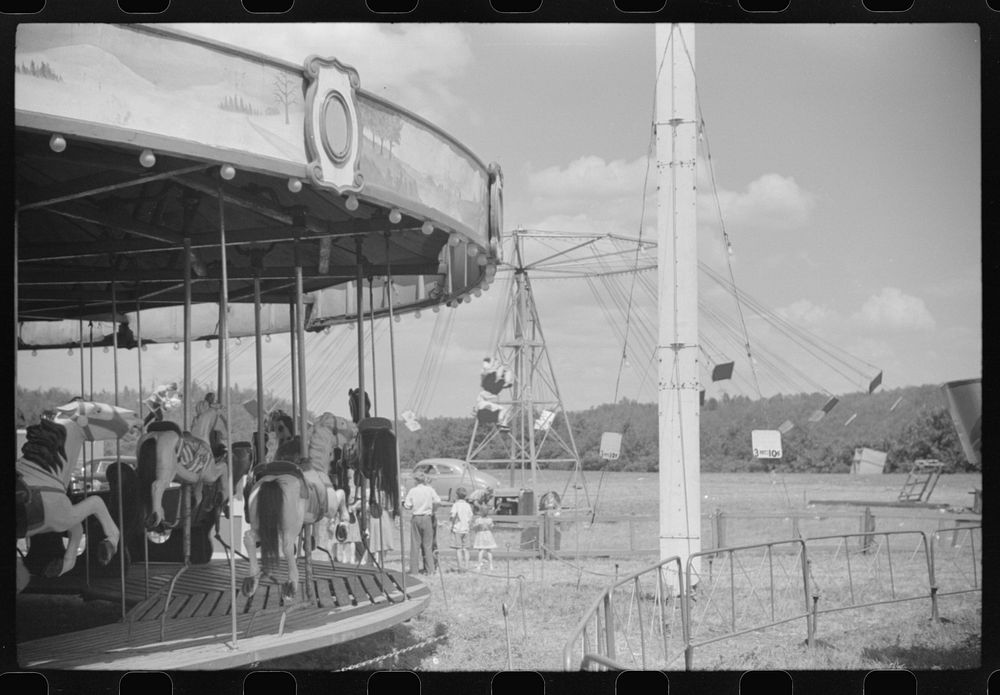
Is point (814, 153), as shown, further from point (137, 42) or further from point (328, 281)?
point (137, 42)

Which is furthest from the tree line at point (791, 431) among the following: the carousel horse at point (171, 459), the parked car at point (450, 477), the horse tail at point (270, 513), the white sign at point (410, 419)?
the horse tail at point (270, 513)

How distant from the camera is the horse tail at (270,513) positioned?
6020mm

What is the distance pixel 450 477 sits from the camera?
10.5m

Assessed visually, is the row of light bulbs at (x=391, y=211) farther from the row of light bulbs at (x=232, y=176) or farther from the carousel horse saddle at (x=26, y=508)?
the carousel horse saddle at (x=26, y=508)

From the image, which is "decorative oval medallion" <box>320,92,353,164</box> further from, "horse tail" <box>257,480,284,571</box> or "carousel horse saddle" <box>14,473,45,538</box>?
"carousel horse saddle" <box>14,473,45,538</box>

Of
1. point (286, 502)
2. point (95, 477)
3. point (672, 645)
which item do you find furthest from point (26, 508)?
point (95, 477)

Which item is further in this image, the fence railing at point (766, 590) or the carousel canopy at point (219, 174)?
the fence railing at point (766, 590)

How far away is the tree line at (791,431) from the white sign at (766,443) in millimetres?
44

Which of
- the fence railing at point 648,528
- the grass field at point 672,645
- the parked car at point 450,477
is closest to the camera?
the grass field at point 672,645

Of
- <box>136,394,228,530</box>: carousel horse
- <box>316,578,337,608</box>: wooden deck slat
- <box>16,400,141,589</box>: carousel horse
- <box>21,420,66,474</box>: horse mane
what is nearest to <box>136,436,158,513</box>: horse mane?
<box>136,394,228,530</box>: carousel horse

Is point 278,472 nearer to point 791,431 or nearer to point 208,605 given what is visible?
point 208,605

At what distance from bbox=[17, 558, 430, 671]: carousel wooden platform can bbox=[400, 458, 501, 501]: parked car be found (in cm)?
181

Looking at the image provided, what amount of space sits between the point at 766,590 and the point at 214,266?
5.13 m

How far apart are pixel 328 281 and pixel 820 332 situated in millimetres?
4129
